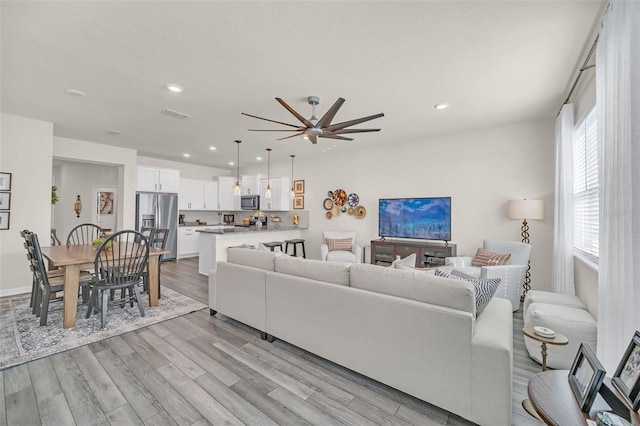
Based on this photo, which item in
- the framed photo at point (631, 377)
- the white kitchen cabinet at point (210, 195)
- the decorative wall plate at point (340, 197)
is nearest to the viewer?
the framed photo at point (631, 377)

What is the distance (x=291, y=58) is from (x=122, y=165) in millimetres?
5413

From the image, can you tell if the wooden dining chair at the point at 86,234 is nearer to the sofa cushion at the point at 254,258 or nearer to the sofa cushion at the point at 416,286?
the sofa cushion at the point at 254,258

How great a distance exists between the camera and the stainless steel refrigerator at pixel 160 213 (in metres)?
6.38

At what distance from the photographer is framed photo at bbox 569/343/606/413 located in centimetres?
100

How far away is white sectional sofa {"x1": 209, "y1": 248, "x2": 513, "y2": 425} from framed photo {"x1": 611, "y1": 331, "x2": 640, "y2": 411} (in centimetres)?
53

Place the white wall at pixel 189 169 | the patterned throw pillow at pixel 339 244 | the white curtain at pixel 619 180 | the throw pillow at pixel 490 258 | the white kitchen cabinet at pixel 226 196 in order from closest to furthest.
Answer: the white curtain at pixel 619 180 < the throw pillow at pixel 490 258 < the patterned throw pillow at pixel 339 244 < the white wall at pixel 189 169 < the white kitchen cabinet at pixel 226 196

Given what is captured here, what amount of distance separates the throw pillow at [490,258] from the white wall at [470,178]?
709 millimetres

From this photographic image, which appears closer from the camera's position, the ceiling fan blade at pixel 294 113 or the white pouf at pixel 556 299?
the ceiling fan blade at pixel 294 113

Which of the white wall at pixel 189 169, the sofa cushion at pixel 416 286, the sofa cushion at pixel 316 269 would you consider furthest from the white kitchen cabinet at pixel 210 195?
the sofa cushion at pixel 416 286

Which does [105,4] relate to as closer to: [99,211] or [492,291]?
[492,291]

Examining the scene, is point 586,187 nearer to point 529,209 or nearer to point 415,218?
point 529,209

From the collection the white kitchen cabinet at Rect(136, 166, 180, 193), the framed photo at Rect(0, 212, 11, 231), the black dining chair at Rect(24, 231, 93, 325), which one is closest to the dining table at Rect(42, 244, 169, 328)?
the black dining chair at Rect(24, 231, 93, 325)

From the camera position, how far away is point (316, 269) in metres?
2.44

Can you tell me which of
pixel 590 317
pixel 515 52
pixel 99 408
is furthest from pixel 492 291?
pixel 99 408
